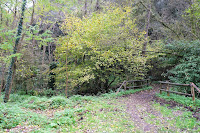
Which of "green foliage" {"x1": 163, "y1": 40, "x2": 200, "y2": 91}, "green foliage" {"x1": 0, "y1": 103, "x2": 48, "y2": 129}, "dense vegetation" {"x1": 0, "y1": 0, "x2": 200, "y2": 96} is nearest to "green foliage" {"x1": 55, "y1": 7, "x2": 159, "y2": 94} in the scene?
"dense vegetation" {"x1": 0, "y1": 0, "x2": 200, "y2": 96}

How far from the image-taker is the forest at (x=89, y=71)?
17.2 ft

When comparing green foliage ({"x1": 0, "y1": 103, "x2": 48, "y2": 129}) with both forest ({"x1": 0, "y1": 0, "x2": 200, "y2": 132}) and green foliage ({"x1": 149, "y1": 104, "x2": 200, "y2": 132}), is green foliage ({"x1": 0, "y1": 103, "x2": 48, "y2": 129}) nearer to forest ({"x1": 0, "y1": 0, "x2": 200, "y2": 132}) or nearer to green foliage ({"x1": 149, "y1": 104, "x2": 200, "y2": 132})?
forest ({"x1": 0, "y1": 0, "x2": 200, "y2": 132})

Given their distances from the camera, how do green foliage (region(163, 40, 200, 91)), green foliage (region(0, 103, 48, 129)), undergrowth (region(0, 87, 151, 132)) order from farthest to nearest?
green foliage (region(163, 40, 200, 91)) < undergrowth (region(0, 87, 151, 132)) < green foliage (region(0, 103, 48, 129))

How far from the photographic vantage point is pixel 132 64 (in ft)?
40.9

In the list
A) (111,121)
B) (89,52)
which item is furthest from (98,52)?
(111,121)

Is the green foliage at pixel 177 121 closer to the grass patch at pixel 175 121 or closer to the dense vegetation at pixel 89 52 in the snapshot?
the grass patch at pixel 175 121

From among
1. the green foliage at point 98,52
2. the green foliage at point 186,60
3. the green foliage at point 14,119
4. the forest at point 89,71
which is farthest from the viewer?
the green foliage at point 98,52

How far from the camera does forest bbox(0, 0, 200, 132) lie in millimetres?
5232

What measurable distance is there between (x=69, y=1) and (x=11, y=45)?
6938mm

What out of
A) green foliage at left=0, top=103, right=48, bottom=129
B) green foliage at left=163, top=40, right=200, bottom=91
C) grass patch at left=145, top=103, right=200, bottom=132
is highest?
green foliage at left=163, top=40, right=200, bottom=91

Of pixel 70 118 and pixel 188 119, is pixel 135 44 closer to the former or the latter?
pixel 188 119

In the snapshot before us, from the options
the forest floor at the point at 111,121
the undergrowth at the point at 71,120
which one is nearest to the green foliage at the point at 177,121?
the forest floor at the point at 111,121

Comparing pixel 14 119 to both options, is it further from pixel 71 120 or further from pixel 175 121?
pixel 175 121

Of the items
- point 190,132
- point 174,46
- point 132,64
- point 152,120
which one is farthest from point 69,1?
point 190,132
